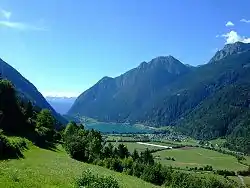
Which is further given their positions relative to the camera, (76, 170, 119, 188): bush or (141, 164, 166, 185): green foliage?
(141, 164, 166, 185): green foliage

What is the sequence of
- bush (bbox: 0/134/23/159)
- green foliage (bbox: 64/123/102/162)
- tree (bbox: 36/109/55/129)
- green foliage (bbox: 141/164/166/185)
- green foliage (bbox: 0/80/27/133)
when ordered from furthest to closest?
tree (bbox: 36/109/55/129), green foliage (bbox: 141/164/166/185), green foliage (bbox: 64/123/102/162), green foliage (bbox: 0/80/27/133), bush (bbox: 0/134/23/159)

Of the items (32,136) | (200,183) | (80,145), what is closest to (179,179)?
(200,183)

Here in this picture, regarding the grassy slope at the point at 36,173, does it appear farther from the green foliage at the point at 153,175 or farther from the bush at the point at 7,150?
the green foliage at the point at 153,175

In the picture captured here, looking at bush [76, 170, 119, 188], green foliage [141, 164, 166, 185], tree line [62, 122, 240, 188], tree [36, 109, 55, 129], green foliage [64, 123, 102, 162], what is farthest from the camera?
tree [36, 109, 55, 129]

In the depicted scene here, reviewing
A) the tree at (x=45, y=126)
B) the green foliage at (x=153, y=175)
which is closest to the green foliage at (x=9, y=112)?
the tree at (x=45, y=126)

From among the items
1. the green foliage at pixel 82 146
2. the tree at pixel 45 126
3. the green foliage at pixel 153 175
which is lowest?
the green foliage at pixel 153 175

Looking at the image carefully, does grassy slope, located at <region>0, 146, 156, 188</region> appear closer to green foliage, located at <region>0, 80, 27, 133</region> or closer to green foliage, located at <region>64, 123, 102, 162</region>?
green foliage, located at <region>0, 80, 27, 133</region>

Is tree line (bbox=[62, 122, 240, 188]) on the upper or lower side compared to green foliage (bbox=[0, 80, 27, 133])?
lower

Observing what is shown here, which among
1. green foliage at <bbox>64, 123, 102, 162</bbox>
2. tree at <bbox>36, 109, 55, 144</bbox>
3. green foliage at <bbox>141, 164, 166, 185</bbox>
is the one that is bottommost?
green foliage at <bbox>141, 164, 166, 185</bbox>

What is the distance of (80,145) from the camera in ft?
329

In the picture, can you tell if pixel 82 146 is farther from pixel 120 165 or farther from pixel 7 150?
pixel 7 150

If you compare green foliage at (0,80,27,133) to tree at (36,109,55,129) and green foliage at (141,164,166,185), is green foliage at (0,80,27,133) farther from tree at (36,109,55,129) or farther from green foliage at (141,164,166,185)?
green foliage at (141,164,166,185)

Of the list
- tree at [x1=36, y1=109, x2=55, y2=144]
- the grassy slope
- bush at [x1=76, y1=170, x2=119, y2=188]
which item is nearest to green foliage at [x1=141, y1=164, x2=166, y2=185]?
tree at [x1=36, y1=109, x2=55, y2=144]

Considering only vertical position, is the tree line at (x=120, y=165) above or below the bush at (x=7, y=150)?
below
